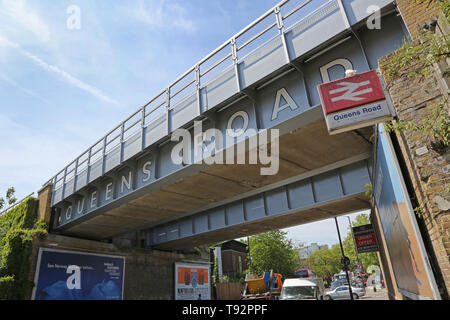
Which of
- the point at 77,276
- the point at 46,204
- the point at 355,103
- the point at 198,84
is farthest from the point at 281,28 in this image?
the point at 77,276

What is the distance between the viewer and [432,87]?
5.18 meters

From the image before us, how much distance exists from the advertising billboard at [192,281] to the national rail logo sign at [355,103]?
25776mm

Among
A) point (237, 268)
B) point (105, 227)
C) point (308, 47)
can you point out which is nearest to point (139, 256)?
point (105, 227)

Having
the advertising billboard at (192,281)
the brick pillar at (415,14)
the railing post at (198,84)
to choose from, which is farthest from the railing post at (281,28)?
the advertising billboard at (192,281)

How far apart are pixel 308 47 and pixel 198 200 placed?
989 cm

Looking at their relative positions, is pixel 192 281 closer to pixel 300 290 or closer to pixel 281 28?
pixel 300 290

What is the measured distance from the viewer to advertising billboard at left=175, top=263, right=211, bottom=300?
92.2 feet

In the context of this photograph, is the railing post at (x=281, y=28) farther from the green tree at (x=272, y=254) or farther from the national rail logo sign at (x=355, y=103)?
the green tree at (x=272, y=254)

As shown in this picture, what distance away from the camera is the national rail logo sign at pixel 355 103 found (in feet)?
17.6

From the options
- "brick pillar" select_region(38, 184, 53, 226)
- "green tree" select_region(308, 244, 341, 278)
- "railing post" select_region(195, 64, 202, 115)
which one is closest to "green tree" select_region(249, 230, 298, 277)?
"brick pillar" select_region(38, 184, 53, 226)

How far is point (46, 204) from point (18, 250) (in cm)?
328

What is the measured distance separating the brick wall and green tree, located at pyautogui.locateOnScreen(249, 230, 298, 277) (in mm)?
45042
